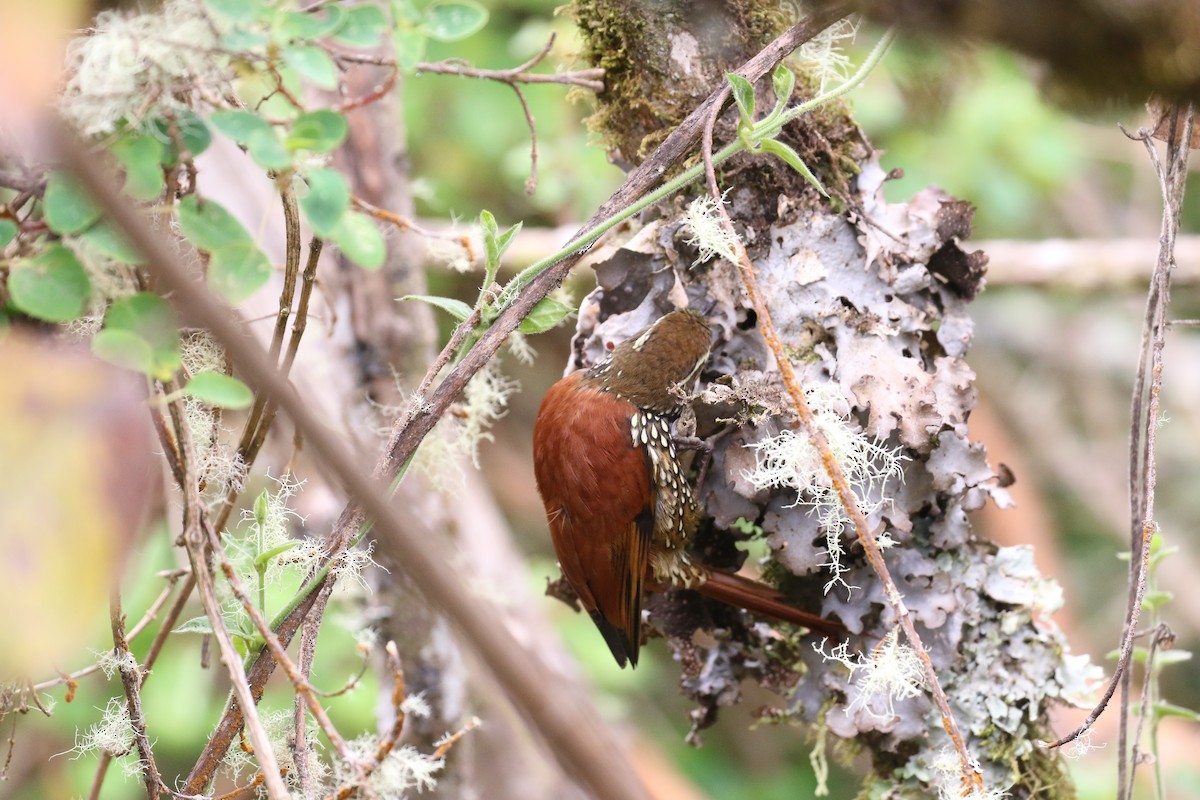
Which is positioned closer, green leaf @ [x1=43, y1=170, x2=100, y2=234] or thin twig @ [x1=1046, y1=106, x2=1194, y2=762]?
green leaf @ [x1=43, y1=170, x2=100, y2=234]

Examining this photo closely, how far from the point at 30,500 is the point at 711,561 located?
126cm

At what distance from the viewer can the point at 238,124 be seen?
3.26 ft

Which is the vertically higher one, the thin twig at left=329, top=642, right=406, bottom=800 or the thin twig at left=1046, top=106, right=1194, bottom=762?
the thin twig at left=1046, top=106, right=1194, bottom=762

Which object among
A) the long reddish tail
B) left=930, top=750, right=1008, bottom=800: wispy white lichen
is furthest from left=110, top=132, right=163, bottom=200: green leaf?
left=930, top=750, right=1008, bottom=800: wispy white lichen

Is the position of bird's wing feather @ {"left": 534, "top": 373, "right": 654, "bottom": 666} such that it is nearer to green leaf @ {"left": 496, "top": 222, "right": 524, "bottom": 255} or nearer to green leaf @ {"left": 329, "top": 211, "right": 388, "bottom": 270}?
green leaf @ {"left": 496, "top": 222, "right": 524, "bottom": 255}

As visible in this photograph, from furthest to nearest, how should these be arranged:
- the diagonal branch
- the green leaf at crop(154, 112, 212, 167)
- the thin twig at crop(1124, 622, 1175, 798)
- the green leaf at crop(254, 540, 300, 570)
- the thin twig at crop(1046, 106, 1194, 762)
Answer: the thin twig at crop(1124, 622, 1175, 798), the thin twig at crop(1046, 106, 1194, 762), the green leaf at crop(254, 540, 300, 570), the green leaf at crop(154, 112, 212, 167), the diagonal branch

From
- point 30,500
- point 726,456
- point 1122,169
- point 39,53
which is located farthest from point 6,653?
point 1122,169

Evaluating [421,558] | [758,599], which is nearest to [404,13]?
[421,558]

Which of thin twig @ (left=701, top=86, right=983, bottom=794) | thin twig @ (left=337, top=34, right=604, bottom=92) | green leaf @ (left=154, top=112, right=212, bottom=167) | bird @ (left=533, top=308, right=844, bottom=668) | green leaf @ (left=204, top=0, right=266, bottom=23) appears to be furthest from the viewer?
bird @ (left=533, top=308, right=844, bottom=668)

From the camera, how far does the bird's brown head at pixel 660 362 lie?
1.67 m

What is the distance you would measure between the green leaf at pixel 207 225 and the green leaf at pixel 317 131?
0.10 metres

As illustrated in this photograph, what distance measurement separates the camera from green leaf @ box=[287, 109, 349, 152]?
1.00m

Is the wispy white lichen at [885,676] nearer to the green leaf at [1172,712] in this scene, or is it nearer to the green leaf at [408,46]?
the green leaf at [1172,712]

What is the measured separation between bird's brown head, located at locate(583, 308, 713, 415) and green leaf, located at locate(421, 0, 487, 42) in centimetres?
70
